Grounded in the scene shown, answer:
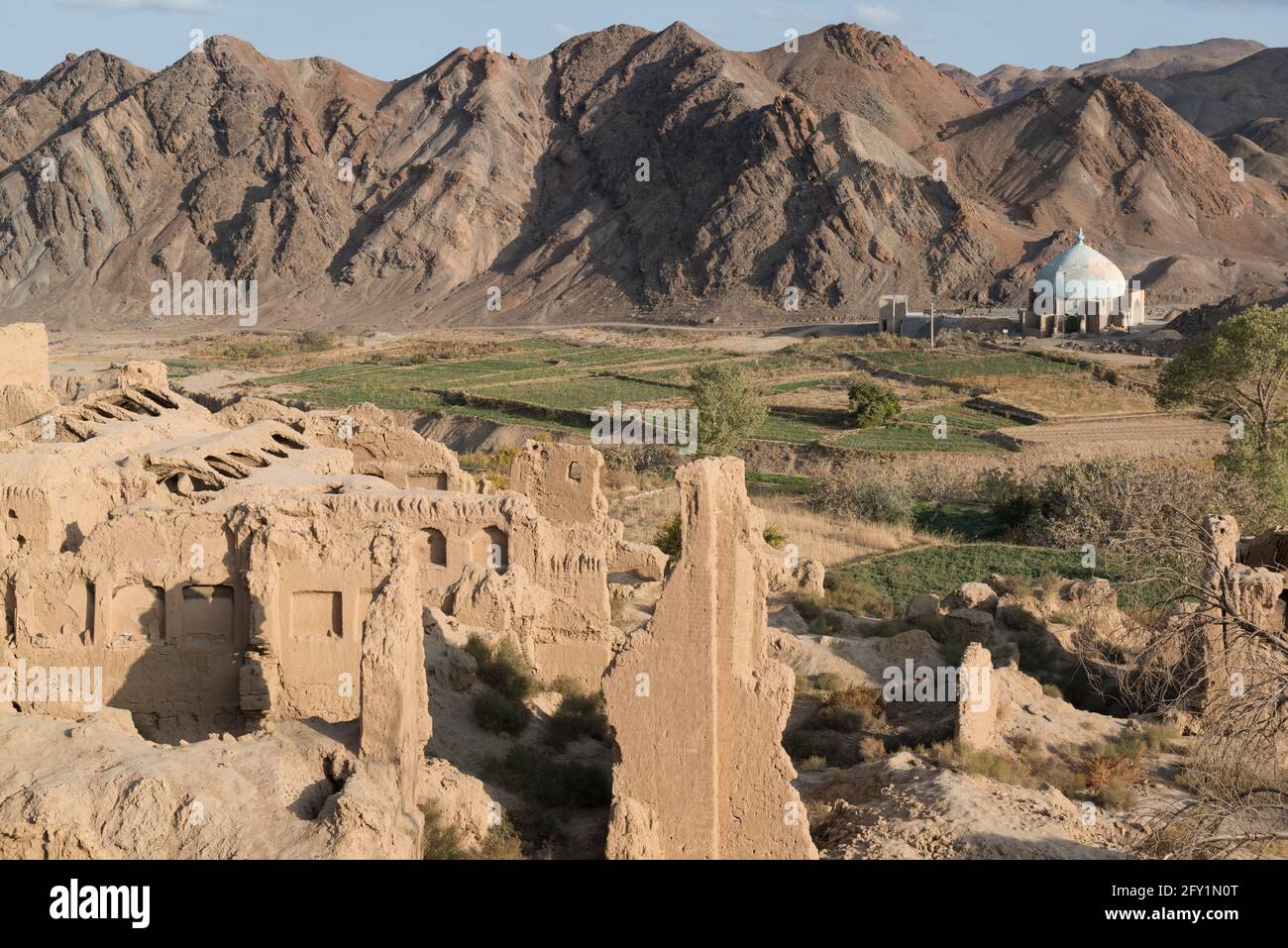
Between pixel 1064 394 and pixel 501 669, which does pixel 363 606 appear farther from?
pixel 1064 394

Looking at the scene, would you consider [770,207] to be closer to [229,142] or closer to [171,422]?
[229,142]

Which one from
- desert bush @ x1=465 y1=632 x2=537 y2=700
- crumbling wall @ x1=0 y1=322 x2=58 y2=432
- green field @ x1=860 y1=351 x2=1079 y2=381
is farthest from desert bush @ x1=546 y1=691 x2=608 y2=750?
green field @ x1=860 y1=351 x2=1079 y2=381

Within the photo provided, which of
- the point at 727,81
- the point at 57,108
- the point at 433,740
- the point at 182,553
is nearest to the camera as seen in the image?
the point at 433,740

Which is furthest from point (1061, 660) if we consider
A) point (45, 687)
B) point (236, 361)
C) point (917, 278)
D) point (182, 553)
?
point (917, 278)

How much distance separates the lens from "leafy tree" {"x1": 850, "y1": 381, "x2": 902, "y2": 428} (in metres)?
53.7

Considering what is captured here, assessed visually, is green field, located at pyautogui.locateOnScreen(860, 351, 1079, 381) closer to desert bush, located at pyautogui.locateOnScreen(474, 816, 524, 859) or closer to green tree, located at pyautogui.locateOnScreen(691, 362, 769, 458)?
green tree, located at pyautogui.locateOnScreen(691, 362, 769, 458)

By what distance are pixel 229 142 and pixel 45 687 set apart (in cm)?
12178

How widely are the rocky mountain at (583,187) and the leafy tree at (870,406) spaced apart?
1905 inches

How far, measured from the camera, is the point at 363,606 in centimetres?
1541

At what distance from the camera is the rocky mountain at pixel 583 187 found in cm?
10831

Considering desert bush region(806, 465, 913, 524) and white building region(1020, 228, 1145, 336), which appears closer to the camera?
desert bush region(806, 465, 913, 524)

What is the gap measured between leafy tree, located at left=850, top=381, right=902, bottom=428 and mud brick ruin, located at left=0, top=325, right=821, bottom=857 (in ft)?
94.2

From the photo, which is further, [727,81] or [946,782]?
[727,81]

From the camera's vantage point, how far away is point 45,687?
50.1 ft
